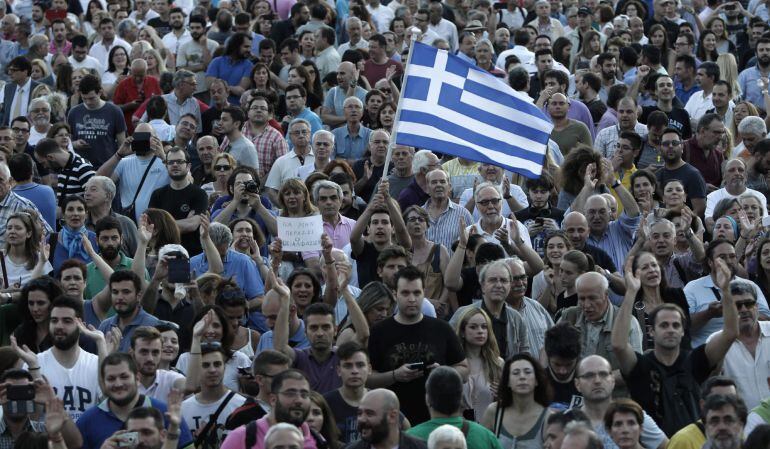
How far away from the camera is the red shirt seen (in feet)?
68.2

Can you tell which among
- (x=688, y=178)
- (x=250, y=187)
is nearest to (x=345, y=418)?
(x=250, y=187)

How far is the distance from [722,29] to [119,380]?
14225 millimetres

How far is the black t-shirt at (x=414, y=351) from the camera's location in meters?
12.4

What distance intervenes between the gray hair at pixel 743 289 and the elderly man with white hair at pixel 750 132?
532 centimetres

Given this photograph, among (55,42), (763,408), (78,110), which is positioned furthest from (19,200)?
(55,42)

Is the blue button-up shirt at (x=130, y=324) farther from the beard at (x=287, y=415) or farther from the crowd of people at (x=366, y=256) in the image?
the beard at (x=287, y=415)

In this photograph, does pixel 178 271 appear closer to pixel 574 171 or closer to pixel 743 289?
pixel 743 289

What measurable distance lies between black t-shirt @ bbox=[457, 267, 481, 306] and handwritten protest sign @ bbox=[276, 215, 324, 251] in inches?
45.6

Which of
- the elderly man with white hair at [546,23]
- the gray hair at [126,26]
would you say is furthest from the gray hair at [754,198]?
the gray hair at [126,26]

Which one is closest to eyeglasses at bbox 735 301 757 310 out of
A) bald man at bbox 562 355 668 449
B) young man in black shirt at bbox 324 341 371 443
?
bald man at bbox 562 355 668 449

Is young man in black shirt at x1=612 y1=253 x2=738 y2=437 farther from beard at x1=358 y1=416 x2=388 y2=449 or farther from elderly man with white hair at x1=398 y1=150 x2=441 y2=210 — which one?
elderly man with white hair at x1=398 y1=150 x2=441 y2=210

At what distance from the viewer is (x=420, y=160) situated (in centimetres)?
1652

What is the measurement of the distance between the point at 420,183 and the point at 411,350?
419cm

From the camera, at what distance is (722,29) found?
78.8 feet
